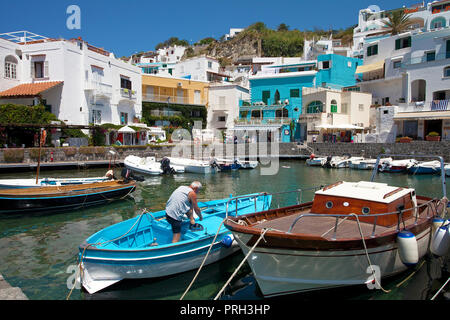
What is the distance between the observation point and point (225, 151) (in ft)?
124

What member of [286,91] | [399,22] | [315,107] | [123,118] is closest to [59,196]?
[123,118]

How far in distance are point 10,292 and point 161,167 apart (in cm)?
2041

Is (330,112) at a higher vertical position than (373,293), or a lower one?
higher

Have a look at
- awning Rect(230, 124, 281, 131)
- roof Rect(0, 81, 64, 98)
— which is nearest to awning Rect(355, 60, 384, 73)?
awning Rect(230, 124, 281, 131)

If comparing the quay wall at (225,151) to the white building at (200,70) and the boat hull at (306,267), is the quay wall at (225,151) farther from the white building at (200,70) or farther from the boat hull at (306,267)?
the boat hull at (306,267)

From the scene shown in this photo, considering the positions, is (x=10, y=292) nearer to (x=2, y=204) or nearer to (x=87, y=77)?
(x=2, y=204)

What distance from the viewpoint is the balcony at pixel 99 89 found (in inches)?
1311

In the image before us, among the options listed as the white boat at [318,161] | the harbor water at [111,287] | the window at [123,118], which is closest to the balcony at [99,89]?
the window at [123,118]

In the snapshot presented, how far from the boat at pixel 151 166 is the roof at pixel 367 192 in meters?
19.1

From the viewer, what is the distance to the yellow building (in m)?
45.9

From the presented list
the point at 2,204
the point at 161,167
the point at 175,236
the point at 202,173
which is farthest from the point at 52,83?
the point at 175,236

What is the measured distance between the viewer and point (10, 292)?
608 centimetres

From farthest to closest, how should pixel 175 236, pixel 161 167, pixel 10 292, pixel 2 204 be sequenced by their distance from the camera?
pixel 161 167 < pixel 2 204 < pixel 175 236 < pixel 10 292

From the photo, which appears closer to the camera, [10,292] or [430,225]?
[10,292]
